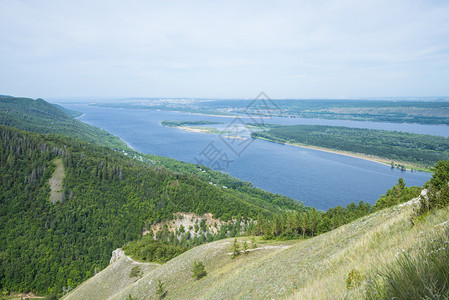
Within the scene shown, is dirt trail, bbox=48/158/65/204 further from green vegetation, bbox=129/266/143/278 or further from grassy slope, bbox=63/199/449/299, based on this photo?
grassy slope, bbox=63/199/449/299

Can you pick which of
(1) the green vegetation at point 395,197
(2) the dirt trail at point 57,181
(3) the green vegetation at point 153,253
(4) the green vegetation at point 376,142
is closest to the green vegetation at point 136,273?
(3) the green vegetation at point 153,253

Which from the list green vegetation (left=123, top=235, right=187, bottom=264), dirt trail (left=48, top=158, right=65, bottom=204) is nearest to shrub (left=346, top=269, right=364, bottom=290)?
green vegetation (left=123, top=235, right=187, bottom=264)

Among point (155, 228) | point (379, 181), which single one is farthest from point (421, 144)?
point (155, 228)

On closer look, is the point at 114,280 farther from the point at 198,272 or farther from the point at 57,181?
the point at 57,181

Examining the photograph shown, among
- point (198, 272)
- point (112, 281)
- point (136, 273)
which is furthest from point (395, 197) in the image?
point (112, 281)

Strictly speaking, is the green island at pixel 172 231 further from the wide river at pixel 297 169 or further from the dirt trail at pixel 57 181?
the wide river at pixel 297 169
